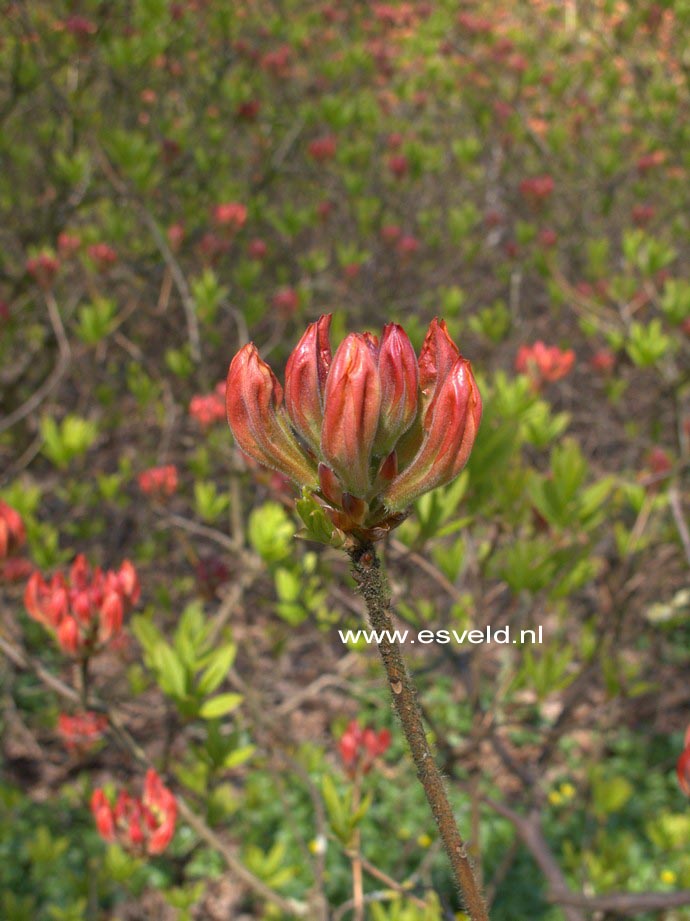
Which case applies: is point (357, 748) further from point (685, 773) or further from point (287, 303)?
point (287, 303)

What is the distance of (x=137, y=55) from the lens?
4.35m

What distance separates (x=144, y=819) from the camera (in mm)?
1643

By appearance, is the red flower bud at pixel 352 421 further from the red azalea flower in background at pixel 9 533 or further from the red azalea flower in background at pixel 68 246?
the red azalea flower in background at pixel 68 246

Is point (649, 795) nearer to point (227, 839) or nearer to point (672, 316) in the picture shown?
point (227, 839)

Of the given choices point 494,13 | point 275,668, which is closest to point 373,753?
point 275,668

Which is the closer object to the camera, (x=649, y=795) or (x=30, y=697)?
(x=649, y=795)

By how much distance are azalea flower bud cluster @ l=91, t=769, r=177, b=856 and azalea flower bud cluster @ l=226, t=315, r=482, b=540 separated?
3.71 ft

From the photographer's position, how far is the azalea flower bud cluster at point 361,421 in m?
0.63

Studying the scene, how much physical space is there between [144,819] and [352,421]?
4.59 feet

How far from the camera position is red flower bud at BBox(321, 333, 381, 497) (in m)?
0.62

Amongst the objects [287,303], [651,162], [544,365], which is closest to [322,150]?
[287,303]

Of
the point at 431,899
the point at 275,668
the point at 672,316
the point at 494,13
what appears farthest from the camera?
the point at 494,13

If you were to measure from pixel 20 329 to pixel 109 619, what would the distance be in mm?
3527

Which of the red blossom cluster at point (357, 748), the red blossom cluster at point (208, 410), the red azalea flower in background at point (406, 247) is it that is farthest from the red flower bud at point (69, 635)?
the red azalea flower in background at point (406, 247)
